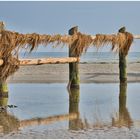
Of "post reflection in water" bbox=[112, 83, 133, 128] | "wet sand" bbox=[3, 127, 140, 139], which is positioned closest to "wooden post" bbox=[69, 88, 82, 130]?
"wet sand" bbox=[3, 127, 140, 139]

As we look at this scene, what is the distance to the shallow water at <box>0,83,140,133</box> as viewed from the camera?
761 cm

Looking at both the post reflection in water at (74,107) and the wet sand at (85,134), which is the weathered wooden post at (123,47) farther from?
the wet sand at (85,134)

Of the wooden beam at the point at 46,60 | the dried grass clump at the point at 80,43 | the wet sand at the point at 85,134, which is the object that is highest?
the dried grass clump at the point at 80,43

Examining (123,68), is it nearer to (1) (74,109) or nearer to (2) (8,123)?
(1) (74,109)

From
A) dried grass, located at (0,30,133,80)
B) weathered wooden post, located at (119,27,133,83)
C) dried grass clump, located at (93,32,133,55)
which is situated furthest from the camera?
weathered wooden post, located at (119,27,133,83)

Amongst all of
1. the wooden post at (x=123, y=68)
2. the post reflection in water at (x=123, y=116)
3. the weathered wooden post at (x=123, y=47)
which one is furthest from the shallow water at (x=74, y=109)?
the wooden post at (x=123, y=68)

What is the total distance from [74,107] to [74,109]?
1.00 feet

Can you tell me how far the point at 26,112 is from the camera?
909cm

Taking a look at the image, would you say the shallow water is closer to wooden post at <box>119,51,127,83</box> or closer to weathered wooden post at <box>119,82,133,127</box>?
weathered wooden post at <box>119,82,133,127</box>

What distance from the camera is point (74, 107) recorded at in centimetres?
981

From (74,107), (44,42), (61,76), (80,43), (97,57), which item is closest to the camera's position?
(74,107)

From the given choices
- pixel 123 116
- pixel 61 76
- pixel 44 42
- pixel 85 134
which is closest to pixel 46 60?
pixel 44 42

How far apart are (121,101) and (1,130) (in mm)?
4611

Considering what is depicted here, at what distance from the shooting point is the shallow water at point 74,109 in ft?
25.0
